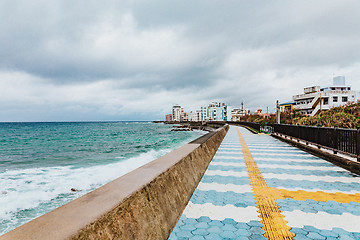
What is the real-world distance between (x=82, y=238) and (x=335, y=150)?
850 centimetres

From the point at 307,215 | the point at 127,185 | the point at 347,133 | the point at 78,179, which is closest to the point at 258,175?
the point at 307,215

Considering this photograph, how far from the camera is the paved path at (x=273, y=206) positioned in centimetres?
276

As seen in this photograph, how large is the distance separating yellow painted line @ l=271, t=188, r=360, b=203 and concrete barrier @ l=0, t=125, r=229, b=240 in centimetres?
205

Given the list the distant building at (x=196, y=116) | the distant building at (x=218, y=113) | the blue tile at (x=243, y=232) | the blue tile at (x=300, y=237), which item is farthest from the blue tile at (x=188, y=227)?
the distant building at (x=196, y=116)

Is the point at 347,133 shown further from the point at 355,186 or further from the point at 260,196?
the point at 260,196

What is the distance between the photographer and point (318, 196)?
158 inches

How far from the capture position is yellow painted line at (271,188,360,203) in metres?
→ 3.86

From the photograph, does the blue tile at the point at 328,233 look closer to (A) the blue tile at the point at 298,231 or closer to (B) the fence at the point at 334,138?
(A) the blue tile at the point at 298,231

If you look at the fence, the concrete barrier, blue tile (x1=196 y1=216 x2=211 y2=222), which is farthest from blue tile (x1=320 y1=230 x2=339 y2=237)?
the fence

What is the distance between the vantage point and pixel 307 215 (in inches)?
127

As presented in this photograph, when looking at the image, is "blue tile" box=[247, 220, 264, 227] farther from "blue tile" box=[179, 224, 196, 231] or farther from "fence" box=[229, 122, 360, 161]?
"fence" box=[229, 122, 360, 161]

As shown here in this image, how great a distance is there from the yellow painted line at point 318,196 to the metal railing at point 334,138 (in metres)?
2.77

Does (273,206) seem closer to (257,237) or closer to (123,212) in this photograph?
(257,237)

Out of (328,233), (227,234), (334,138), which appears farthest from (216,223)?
(334,138)
